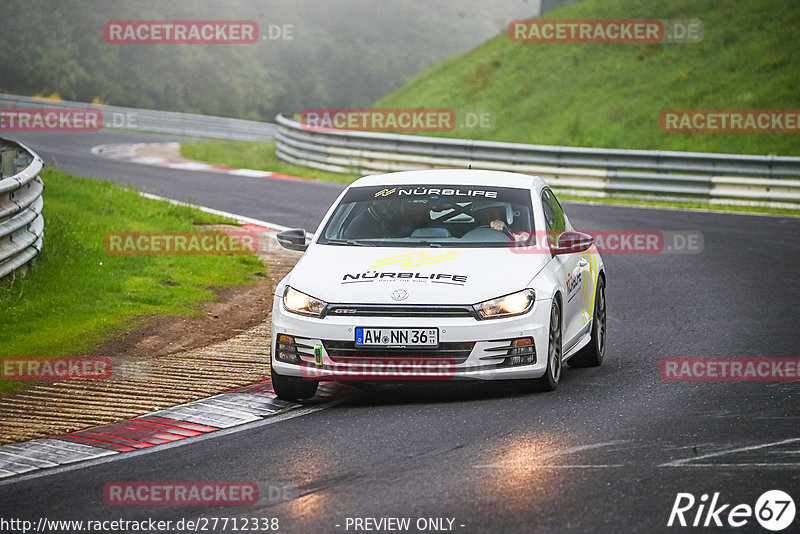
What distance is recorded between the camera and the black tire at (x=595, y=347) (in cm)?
1011

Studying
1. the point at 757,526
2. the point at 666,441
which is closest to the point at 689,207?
the point at 666,441

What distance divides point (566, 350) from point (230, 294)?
16.2 feet

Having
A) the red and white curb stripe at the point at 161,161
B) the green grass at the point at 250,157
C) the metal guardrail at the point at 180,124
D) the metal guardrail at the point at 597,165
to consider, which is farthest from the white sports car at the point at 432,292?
the metal guardrail at the point at 180,124

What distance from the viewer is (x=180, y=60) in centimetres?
7250

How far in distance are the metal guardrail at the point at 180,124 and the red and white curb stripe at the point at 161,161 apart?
23.1 ft

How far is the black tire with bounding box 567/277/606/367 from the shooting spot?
33.2 ft

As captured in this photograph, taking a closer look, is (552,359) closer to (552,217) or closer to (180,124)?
(552,217)

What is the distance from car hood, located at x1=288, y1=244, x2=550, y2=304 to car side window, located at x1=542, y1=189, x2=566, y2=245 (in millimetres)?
627

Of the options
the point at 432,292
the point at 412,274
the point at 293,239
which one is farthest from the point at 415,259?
the point at 293,239

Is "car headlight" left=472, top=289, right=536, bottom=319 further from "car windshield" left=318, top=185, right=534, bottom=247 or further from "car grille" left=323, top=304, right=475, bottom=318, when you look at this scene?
"car windshield" left=318, top=185, right=534, bottom=247

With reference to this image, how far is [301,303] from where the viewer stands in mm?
8570

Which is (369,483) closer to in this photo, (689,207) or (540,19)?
(689,207)

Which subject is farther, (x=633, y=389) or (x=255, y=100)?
(x=255, y=100)

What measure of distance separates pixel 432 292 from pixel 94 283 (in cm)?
531
